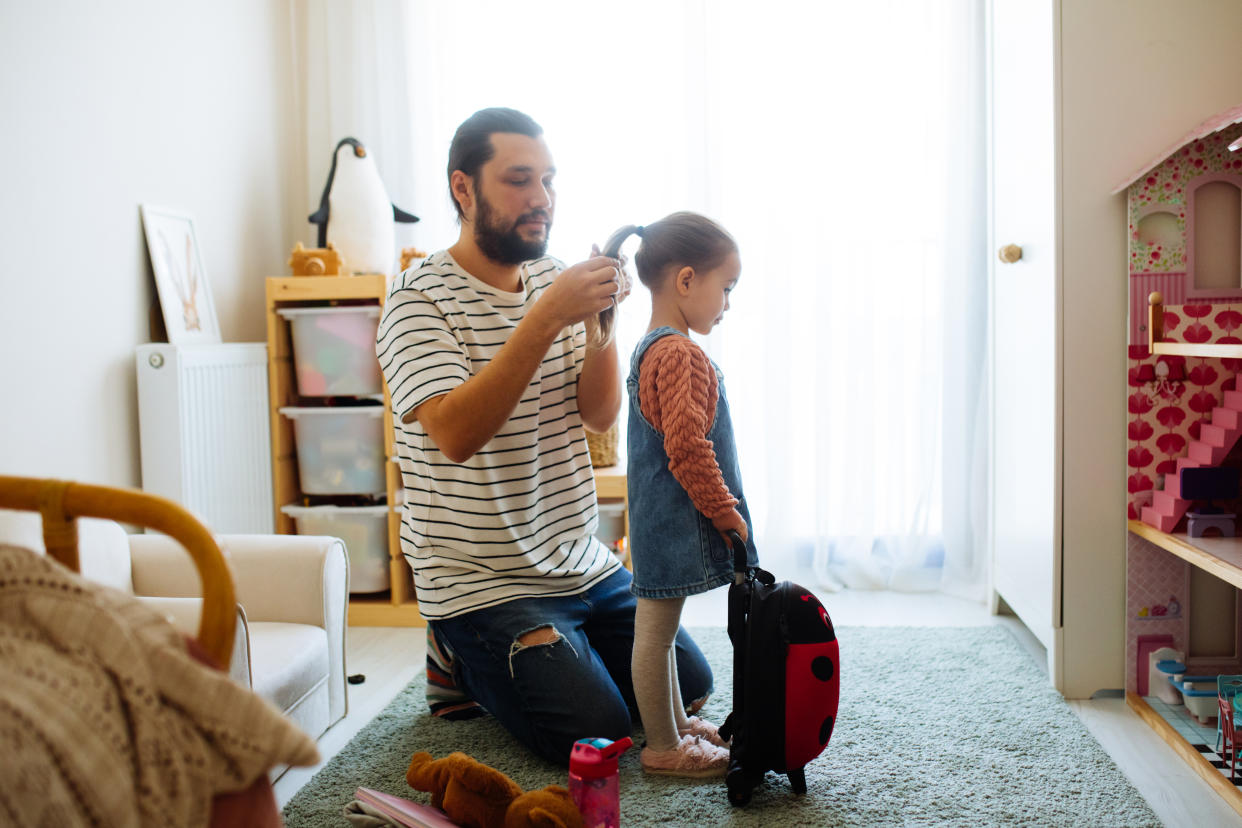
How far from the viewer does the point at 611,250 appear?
1602mm

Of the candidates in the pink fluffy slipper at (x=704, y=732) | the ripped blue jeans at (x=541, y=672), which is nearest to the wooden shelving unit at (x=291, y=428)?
the ripped blue jeans at (x=541, y=672)

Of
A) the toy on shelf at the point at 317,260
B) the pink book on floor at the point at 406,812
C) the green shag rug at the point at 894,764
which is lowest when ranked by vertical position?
the green shag rug at the point at 894,764

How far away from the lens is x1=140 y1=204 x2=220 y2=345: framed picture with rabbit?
2.26 m

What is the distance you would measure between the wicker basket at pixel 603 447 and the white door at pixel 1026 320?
3.21 feet

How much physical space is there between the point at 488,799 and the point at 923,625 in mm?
1514

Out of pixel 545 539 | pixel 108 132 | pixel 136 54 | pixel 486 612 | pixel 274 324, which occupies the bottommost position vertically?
pixel 486 612

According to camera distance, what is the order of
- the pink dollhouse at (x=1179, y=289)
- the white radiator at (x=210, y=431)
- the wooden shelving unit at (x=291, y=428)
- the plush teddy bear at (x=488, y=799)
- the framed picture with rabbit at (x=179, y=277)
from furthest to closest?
the wooden shelving unit at (x=291, y=428) < the framed picture with rabbit at (x=179, y=277) < the white radiator at (x=210, y=431) < the pink dollhouse at (x=1179, y=289) < the plush teddy bear at (x=488, y=799)

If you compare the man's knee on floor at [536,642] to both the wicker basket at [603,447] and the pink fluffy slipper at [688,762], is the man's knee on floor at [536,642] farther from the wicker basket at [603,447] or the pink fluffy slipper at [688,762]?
the wicker basket at [603,447]

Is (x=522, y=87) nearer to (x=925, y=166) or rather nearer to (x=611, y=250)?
(x=925, y=166)

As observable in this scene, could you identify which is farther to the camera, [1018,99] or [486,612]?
[1018,99]

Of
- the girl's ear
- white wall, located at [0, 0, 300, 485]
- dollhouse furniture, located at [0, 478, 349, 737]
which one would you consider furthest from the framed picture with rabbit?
the girl's ear

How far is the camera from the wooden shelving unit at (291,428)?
2516 mm

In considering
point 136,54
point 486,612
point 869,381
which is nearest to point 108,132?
point 136,54

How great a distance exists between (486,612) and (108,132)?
1.36 m
